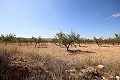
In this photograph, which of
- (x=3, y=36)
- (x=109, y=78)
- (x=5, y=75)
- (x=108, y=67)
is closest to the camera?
(x=5, y=75)

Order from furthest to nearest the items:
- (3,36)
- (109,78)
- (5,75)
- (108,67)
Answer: (3,36), (108,67), (109,78), (5,75)

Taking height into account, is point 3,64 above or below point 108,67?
above

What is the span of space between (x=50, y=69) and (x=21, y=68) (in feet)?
4.37

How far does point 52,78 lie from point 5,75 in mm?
1780

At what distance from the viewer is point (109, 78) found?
594cm

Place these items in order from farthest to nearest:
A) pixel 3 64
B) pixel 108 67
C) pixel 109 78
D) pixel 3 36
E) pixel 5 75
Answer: pixel 3 36 → pixel 108 67 → pixel 109 78 → pixel 3 64 → pixel 5 75

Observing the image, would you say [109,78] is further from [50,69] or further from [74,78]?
[50,69]

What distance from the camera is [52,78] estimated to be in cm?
535

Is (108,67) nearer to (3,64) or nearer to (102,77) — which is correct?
(102,77)

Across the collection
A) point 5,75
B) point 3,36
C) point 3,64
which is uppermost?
point 3,36

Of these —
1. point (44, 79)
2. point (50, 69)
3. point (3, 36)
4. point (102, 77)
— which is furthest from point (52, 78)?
point (3, 36)

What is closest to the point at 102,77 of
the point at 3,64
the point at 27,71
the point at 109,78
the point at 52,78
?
the point at 109,78

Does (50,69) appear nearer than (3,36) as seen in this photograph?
Yes

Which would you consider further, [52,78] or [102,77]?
[102,77]
